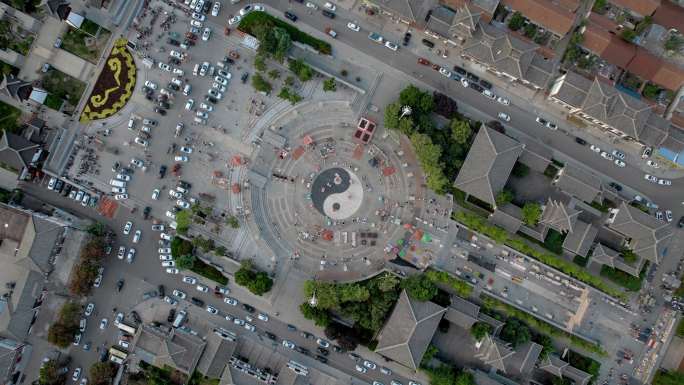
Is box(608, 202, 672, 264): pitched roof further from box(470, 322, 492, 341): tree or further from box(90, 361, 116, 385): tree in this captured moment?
box(90, 361, 116, 385): tree

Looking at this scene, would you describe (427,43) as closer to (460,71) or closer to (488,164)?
(460,71)

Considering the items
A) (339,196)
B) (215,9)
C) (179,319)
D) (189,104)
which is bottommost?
(179,319)

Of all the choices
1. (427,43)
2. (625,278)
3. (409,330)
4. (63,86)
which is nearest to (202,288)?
(409,330)

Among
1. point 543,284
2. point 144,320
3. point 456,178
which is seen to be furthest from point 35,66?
point 543,284

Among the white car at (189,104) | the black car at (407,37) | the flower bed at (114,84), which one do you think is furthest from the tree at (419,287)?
the flower bed at (114,84)

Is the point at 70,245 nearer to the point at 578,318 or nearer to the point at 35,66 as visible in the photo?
the point at 35,66

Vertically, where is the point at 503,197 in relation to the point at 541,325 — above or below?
above
